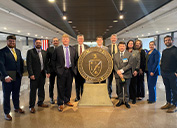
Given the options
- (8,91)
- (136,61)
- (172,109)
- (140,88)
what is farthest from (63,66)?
(172,109)

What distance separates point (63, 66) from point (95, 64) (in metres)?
0.74

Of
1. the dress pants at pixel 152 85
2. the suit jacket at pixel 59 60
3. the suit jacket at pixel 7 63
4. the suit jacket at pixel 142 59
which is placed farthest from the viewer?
the suit jacket at pixel 142 59

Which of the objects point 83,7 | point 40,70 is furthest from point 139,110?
point 83,7

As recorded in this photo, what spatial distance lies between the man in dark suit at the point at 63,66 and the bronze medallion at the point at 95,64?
22 centimetres

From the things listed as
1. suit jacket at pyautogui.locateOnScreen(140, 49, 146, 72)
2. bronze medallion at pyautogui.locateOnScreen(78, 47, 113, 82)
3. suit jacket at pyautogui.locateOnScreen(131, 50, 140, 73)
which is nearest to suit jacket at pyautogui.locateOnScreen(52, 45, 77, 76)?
bronze medallion at pyautogui.locateOnScreen(78, 47, 113, 82)

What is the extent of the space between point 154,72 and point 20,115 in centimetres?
321

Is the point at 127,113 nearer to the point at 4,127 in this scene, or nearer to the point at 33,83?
the point at 33,83

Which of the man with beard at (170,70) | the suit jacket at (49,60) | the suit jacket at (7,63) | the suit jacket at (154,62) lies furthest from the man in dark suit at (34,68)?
the man with beard at (170,70)

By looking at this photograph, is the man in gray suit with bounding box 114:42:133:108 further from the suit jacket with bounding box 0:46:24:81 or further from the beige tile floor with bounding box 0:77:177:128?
the suit jacket with bounding box 0:46:24:81

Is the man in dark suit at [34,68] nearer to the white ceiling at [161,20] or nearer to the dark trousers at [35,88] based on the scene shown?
the dark trousers at [35,88]

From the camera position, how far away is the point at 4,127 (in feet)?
8.44

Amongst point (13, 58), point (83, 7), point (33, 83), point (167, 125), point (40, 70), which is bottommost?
point (167, 125)

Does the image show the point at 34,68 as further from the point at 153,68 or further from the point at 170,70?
the point at 170,70

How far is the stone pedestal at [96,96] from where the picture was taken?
3494 millimetres
